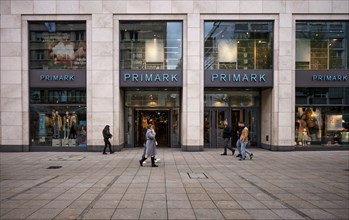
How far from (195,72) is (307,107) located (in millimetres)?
7793

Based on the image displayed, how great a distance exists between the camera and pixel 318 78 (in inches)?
688

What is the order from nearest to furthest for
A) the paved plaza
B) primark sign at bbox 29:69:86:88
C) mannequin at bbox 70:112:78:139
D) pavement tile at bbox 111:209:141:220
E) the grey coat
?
pavement tile at bbox 111:209:141:220 < the paved plaza < the grey coat < primark sign at bbox 29:69:86:88 < mannequin at bbox 70:112:78:139

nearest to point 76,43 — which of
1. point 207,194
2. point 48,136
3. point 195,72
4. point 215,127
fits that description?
point 48,136

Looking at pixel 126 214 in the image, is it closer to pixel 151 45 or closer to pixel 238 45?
pixel 151 45

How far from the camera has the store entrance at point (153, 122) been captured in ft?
66.0

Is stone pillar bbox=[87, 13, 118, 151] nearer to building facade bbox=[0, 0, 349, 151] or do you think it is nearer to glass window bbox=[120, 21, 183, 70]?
building facade bbox=[0, 0, 349, 151]

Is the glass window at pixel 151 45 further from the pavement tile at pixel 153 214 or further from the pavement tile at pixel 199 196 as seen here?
the pavement tile at pixel 153 214

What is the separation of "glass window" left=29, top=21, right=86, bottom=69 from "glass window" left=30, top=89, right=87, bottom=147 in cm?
176

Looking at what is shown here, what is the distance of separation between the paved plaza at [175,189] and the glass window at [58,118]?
13.7ft

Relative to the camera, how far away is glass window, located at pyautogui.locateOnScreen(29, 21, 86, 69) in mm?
17594

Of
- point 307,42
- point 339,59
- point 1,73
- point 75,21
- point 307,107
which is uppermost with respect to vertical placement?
point 75,21

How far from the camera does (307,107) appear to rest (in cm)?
1806

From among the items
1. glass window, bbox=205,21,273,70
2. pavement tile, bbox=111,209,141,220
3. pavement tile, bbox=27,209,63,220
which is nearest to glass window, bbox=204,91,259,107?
glass window, bbox=205,21,273,70

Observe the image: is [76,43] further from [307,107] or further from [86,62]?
[307,107]
